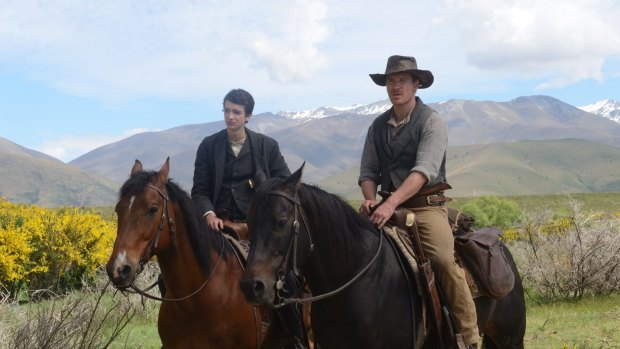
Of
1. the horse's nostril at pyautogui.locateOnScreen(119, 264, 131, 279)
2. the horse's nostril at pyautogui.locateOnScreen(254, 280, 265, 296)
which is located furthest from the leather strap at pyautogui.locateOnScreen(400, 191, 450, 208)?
the horse's nostril at pyautogui.locateOnScreen(119, 264, 131, 279)

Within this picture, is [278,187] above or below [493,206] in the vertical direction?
above

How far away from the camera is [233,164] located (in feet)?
19.8

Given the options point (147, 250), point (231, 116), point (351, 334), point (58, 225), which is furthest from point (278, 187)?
point (58, 225)

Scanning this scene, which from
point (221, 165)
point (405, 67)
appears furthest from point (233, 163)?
point (405, 67)

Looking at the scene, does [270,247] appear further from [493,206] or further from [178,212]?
[493,206]

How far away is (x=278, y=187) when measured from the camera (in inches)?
148

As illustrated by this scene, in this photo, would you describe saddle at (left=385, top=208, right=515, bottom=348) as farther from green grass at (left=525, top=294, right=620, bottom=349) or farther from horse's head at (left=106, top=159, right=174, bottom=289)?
green grass at (left=525, top=294, right=620, bottom=349)

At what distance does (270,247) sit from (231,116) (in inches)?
104

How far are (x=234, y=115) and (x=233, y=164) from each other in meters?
0.49

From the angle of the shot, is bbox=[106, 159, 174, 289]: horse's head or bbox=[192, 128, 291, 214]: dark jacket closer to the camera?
bbox=[106, 159, 174, 289]: horse's head

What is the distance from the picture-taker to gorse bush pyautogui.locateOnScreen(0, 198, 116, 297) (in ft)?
37.5

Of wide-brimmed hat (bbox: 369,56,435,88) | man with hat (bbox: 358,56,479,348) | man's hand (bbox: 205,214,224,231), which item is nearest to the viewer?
man with hat (bbox: 358,56,479,348)

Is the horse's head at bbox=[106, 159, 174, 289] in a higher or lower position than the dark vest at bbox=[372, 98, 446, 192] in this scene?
lower

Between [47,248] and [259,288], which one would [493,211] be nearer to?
[47,248]
